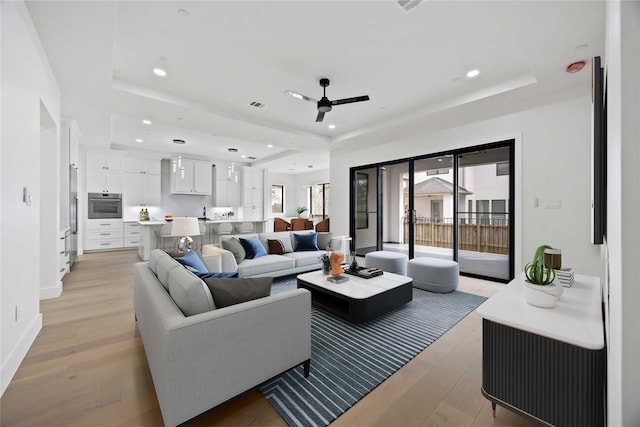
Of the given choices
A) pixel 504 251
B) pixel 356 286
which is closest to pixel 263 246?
pixel 356 286

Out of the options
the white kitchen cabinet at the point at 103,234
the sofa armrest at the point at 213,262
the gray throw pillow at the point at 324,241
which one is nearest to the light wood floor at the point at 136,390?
the sofa armrest at the point at 213,262

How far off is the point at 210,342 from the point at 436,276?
10.4 ft

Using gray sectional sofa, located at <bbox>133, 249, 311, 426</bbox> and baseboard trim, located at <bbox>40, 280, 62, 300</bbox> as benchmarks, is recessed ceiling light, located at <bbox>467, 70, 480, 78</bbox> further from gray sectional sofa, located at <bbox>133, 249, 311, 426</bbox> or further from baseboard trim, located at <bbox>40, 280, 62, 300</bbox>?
baseboard trim, located at <bbox>40, 280, 62, 300</bbox>

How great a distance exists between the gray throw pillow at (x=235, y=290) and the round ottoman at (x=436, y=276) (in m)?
2.73

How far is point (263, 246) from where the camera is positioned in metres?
4.62

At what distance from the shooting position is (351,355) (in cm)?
220

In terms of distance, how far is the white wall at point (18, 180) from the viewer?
1.85 meters

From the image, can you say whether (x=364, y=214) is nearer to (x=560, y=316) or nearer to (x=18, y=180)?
(x=560, y=316)

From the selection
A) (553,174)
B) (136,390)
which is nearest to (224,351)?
(136,390)

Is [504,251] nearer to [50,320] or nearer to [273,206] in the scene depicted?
[50,320]

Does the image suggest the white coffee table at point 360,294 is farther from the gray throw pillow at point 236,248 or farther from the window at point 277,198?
the window at point 277,198

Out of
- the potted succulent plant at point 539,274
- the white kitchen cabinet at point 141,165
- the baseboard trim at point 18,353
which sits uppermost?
the white kitchen cabinet at point 141,165

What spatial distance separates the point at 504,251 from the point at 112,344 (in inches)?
203

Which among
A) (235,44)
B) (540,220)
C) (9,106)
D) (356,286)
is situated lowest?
(356,286)
